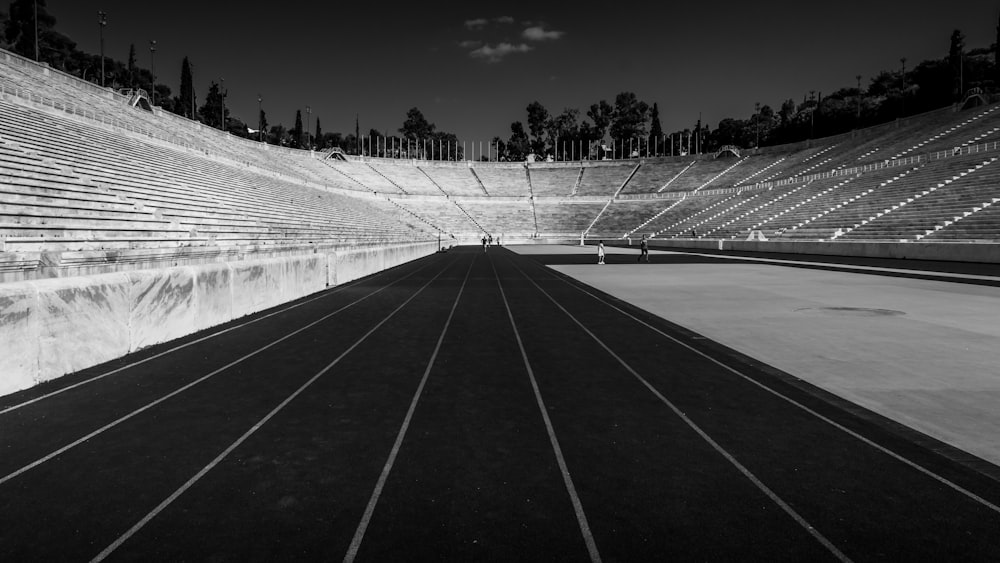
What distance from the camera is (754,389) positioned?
6184mm

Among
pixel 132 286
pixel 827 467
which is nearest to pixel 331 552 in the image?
pixel 827 467

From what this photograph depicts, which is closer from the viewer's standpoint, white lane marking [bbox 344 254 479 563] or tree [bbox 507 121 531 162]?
white lane marking [bbox 344 254 479 563]

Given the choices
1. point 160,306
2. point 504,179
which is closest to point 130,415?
point 160,306

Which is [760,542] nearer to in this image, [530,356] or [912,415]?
[912,415]

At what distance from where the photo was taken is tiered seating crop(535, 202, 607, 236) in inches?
3012

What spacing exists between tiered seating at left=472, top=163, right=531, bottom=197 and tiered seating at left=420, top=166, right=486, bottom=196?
142 cm

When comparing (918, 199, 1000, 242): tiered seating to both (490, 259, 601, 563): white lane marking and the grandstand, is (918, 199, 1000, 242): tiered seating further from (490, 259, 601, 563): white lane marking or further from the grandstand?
(490, 259, 601, 563): white lane marking

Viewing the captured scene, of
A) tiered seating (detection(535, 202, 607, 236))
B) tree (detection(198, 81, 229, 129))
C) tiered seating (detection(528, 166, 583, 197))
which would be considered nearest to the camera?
tiered seating (detection(535, 202, 607, 236))

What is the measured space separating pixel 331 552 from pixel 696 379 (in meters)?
4.82

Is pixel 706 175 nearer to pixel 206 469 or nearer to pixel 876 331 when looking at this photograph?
pixel 876 331

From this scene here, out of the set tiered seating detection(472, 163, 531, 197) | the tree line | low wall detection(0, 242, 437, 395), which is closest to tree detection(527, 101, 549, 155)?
the tree line

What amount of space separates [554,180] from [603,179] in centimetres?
786

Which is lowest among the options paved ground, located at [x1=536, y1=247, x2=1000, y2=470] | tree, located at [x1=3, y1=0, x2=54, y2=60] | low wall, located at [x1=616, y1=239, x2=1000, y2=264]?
paved ground, located at [x1=536, y1=247, x2=1000, y2=470]

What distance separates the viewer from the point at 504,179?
90.0m
